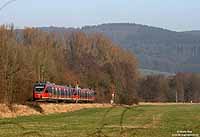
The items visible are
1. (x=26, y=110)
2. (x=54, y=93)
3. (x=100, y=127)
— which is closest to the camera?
(x=100, y=127)

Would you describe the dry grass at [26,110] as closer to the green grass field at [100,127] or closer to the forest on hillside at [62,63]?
the forest on hillside at [62,63]

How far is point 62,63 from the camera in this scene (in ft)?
330

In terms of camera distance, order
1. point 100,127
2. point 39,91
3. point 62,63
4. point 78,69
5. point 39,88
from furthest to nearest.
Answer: point 78,69
point 62,63
point 39,91
point 39,88
point 100,127

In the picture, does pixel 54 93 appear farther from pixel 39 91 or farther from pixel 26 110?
pixel 26 110

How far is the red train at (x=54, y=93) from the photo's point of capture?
62641 mm

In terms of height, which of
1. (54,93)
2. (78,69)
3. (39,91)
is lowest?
(78,69)

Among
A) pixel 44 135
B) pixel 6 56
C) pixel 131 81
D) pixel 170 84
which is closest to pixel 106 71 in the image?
pixel 131 81

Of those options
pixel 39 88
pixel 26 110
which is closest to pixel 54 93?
pixel 39 88

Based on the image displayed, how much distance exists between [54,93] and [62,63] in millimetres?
34769

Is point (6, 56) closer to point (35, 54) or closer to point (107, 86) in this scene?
point (35, 54)

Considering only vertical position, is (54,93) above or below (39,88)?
below

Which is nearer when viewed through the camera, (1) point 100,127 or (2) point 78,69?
(1) point 100,127

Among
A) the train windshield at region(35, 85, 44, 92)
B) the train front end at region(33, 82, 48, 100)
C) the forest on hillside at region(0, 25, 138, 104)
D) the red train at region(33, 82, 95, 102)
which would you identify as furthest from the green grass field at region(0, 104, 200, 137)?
the red train at region(33, 82, 95, 102)

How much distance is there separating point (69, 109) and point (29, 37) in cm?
4441
